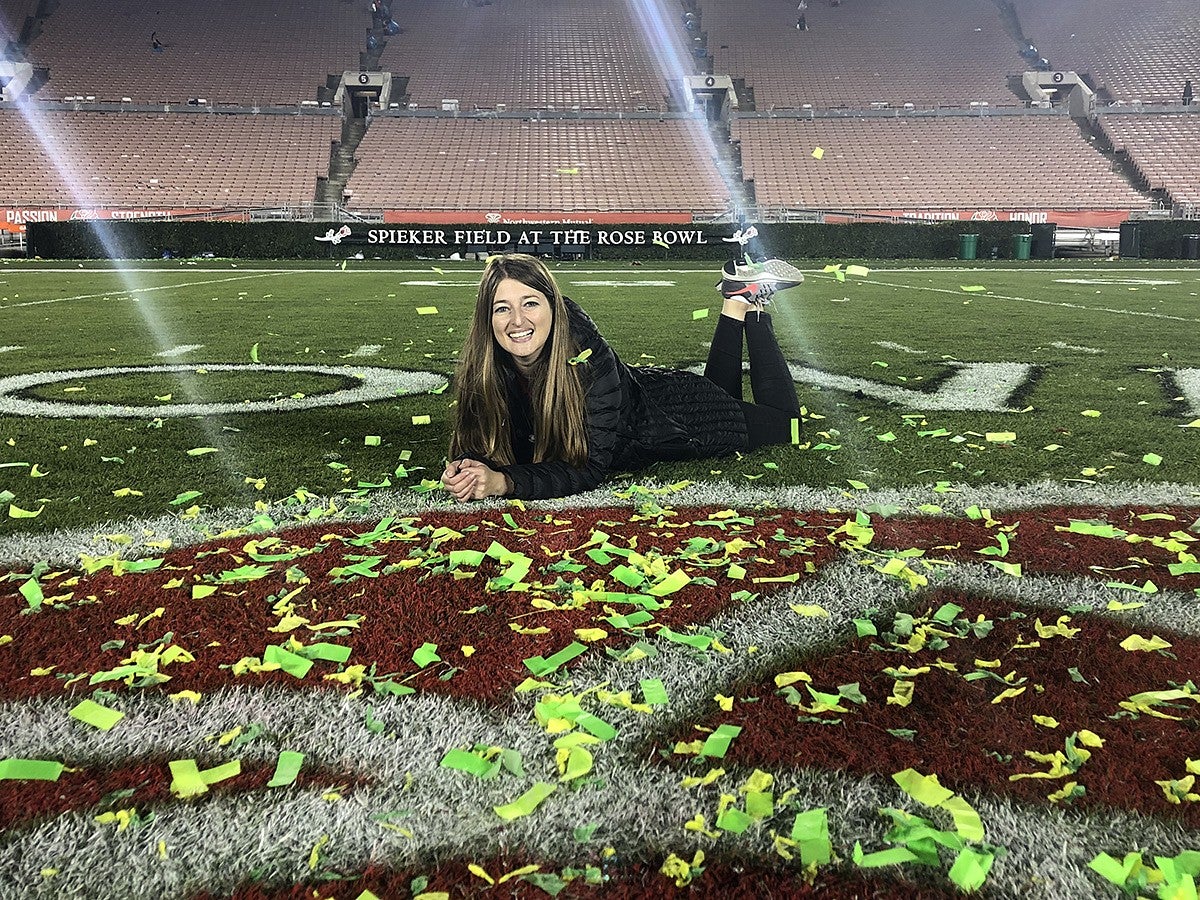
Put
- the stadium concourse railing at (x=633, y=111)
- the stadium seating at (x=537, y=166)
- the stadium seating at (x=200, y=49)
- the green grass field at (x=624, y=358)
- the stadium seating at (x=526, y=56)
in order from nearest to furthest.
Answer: the green grass field at (x=624, y=358)
the stadium seating at (x=537, y=166)
the stadium concourse railing at (x=633, y=111)
the stadium seating at (x=200, y=49)
the stadium seating at (x=526, y=56)

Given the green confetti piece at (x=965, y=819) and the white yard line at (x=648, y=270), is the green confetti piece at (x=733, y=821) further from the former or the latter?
the white yard line at (x=648, y=270)

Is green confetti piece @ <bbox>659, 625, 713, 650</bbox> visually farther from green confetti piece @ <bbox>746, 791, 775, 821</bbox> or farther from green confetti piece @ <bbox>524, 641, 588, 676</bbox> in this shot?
green confetti piece @ <bbox>746, 791, 775, 821</bbox>

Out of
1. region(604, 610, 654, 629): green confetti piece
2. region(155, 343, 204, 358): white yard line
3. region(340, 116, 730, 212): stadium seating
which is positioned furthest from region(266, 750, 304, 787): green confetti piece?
region(340, 116, 730, 212): stadium seating

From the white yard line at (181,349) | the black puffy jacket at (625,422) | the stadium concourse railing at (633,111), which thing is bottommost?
the white yard line at (181,349)

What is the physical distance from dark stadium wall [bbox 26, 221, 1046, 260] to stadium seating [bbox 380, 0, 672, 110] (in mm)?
12627

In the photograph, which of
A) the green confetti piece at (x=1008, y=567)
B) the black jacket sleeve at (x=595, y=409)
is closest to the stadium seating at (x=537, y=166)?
the black jacket sleeve at (x=595, y=409)

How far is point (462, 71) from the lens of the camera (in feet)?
109

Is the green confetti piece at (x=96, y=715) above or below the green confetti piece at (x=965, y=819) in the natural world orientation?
above

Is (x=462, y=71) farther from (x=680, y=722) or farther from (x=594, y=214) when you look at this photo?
(x=680, y=722)

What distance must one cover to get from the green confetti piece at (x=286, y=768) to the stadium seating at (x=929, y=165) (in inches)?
1074

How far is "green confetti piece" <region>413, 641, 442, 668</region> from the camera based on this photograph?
1747 millimetres

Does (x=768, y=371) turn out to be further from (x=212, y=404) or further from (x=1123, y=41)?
(x=1123, y=41)

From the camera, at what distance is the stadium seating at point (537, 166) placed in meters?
27.5

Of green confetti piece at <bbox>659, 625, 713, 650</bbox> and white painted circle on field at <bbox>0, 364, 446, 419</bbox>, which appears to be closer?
green confetti piece at <bbox>659, 625, 713, 650</bbox>
